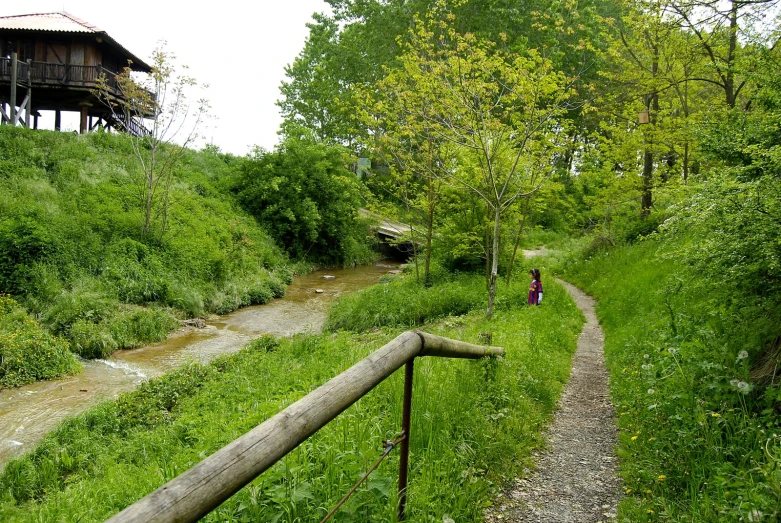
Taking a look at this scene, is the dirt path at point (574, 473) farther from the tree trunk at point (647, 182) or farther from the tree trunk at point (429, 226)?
the tree trunk at point (647, 182)

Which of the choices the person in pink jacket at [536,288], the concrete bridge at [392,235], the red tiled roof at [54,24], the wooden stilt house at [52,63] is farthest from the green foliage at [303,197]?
the person in pink jacket at [536,288]

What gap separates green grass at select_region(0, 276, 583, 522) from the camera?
9.87ft

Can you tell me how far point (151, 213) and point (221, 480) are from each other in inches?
792

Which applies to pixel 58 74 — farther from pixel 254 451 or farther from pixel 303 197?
pixel 254 451

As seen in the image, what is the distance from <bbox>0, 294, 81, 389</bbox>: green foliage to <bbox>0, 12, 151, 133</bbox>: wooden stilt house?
49.3ft

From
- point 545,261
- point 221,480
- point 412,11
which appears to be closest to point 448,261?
point 545,261

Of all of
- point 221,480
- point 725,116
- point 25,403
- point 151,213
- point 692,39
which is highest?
point 692,39

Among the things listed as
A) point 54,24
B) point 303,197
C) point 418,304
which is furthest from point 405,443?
point 54,24

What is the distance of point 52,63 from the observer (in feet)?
75.7

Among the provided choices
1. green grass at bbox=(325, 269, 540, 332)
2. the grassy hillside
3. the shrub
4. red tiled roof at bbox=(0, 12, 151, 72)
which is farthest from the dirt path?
red tiled roof at bbox=(0, 12, 151, 72)

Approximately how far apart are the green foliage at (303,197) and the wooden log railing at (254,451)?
23.3m

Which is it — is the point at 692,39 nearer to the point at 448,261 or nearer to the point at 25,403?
the point at 448,261

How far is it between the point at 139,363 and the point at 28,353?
221 centimetres

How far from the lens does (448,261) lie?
17359mm
